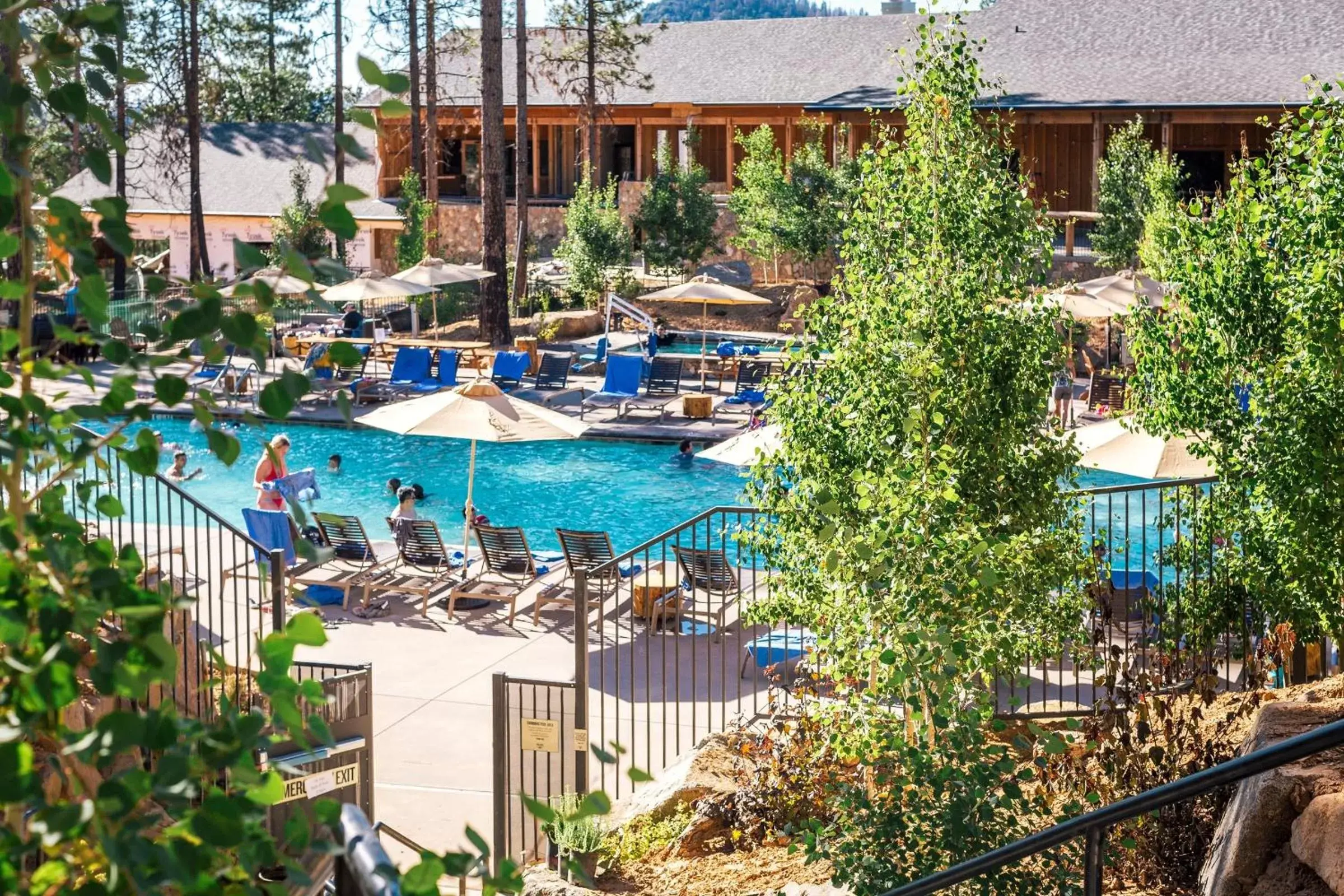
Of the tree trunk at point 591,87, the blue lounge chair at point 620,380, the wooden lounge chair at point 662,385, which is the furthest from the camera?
the tree trunk at point 591,87

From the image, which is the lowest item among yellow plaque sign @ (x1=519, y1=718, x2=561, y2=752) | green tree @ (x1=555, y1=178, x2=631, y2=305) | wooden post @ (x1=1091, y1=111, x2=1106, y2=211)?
yellow plaque sign @ (x1=519, y1=718, x2=561, y2=752)

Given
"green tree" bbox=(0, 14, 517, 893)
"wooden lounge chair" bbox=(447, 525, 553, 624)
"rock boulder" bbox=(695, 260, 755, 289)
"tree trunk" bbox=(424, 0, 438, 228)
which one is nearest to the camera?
"green tree" bbox=(0, 14, 517, 893)

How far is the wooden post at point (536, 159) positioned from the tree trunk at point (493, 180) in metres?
19.0

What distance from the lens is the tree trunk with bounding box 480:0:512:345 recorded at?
94.1 feet

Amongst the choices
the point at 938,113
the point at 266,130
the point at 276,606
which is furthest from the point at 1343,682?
the point at 266,130

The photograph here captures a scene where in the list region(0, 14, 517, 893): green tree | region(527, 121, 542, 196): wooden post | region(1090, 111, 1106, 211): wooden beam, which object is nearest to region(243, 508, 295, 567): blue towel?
region(0, 14, 517, 893): green tree

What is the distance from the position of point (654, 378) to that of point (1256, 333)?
18.0 meters

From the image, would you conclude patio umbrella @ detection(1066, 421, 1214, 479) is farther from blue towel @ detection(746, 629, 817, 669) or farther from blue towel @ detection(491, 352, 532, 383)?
blue towel @ detection(491, 352, 532, 383)

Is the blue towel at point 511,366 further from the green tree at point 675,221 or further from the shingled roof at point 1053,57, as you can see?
the shingled roof at point 1053,57

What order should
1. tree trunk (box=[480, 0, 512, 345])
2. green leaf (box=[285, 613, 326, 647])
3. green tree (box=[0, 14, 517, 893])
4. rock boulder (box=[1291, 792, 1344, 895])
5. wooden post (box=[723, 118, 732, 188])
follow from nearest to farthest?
1. green tree (box=[0, 14, 517, 893])
2. green leaf (box=[285, 613, 326, 647])
3. rock boulder (box=[1291, 792, 1344, 895])
4. tree trunk (box=[480, 0, 512, 345])
5. wooden post (box=[723, 118, 732, 188])

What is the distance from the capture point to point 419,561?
14438 mm

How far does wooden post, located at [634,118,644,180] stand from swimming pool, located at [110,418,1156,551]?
24530mm

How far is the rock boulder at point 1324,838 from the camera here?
4.69 metres

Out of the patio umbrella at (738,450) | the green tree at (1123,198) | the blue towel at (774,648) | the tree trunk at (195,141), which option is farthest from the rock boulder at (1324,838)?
the tree trunk at (195,141)
